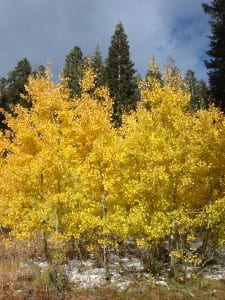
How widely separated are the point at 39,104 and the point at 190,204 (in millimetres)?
9323

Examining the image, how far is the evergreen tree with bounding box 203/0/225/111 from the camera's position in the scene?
2942 cm

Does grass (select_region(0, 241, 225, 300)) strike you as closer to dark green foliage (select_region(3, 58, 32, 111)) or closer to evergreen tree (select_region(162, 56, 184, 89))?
A: evergreen tree (select_region(162, 56, 184, 89))

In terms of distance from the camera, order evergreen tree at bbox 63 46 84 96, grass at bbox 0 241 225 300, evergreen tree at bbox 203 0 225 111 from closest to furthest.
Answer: grass at bbox 0 241 225 300 < evergreen tree at bbox 203 0 225 111 < evergreen tree at bbox 63 46 84 96

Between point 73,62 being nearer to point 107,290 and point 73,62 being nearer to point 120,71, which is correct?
point 120,71

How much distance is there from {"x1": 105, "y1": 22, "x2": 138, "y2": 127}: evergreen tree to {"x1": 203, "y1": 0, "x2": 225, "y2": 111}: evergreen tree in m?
24.3

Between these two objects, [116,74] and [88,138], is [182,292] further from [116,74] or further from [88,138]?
[116,74]

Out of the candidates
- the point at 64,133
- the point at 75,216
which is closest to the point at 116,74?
the point at 64,133

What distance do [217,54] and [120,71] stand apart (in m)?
28.2

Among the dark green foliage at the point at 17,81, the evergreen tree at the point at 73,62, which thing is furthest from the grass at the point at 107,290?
the evergreen tree at the point at 73,62

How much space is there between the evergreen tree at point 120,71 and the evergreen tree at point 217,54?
79.7ft

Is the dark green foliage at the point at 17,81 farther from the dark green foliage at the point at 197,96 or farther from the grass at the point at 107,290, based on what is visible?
the grass at the point at 107,290

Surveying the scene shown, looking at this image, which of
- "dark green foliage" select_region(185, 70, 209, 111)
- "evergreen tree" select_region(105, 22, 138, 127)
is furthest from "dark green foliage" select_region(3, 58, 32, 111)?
"dark green foliage" select_region(185, 70, 209, 111)

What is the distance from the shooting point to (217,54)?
3023cm

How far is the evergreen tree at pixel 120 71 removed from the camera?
55.8 m
